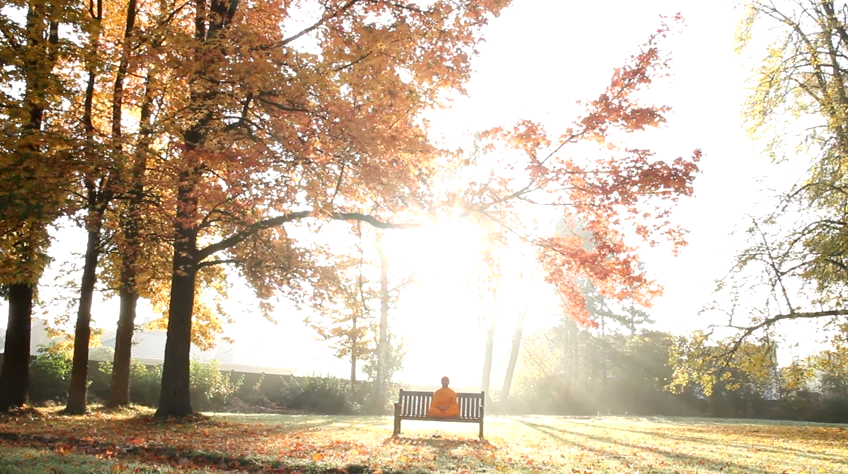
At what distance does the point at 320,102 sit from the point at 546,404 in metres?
29.1

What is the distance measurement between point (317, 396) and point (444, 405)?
13455mm

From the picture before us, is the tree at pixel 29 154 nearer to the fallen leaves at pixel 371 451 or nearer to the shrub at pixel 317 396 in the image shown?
the fallen leaves at pixel 371 451

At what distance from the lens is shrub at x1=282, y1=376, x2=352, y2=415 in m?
23.8

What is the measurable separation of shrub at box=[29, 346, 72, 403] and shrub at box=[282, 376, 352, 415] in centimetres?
771

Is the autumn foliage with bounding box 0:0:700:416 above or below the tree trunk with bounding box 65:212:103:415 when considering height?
above

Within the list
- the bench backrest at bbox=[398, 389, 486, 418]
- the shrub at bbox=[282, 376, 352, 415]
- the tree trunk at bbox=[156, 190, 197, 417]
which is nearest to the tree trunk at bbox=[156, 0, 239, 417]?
the tree trunk at bbox=[156, 190, 197, 417]

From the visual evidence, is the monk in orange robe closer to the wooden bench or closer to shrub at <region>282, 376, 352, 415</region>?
the wooden bench

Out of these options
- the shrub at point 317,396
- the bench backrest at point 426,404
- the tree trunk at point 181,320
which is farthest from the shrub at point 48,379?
the bench backrest at point 426,404

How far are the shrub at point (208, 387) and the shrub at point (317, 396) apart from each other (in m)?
2.34

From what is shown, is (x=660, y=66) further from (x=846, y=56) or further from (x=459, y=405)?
(x=846, y=56)

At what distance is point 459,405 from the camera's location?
479 inches

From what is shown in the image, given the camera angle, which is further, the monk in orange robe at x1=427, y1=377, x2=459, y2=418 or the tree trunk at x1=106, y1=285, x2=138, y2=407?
the tree trunk at x1=106, y1=285, x2=138, y2=407

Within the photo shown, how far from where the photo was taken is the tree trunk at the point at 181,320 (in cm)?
1226

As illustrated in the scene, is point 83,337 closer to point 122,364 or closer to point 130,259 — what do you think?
point 130,259
